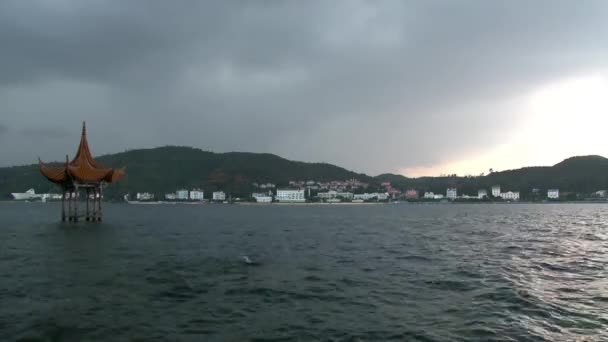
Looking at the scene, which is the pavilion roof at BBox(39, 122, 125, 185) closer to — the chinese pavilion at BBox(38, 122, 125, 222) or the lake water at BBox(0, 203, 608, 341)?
the chinese pavilion at BBox(38, 122, 125, 222)

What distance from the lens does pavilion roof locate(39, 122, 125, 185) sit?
4767 cm

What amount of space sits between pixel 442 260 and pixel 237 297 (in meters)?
14.7

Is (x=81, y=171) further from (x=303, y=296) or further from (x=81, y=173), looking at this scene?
(x=303, y=296)

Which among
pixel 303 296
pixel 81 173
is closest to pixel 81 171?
pixel 81 173

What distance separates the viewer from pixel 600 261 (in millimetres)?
25797

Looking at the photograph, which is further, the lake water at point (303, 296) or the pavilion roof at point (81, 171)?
the pavilion roof at point (81, 171)

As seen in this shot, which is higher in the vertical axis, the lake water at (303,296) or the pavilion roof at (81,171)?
the pavilion roof at (81,171)

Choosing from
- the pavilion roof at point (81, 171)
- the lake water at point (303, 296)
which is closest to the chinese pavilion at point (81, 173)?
the pavilion roof at point (81, 171)

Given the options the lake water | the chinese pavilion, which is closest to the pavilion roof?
the chinese pavilion

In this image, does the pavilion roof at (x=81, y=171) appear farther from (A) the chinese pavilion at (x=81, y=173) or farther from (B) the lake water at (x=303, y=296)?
(B) the lake water at (x=303, y=296)

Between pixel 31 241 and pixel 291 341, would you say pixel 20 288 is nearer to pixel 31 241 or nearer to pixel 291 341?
pixel 291 341

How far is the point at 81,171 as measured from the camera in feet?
159

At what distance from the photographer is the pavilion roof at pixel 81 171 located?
47.7m

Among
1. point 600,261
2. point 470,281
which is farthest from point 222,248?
point 600,261
